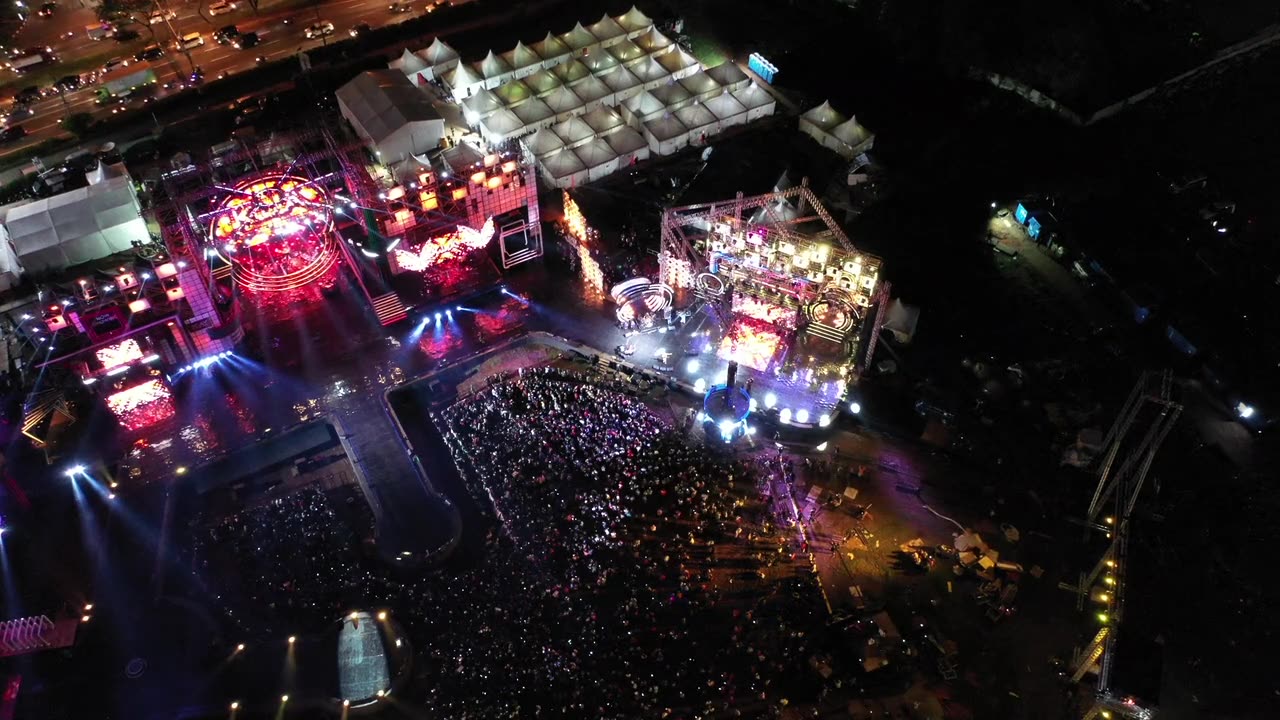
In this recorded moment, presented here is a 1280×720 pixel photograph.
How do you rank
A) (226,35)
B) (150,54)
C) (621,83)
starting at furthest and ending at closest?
(226,35) → (150,54) → (621,83)

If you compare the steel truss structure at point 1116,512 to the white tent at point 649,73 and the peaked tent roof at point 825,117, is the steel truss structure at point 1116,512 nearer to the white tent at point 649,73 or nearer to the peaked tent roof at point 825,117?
the peaked tent roof at point 825,117

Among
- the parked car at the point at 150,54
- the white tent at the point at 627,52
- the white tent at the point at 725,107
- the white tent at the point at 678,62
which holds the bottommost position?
the white tent at the point at 725,107

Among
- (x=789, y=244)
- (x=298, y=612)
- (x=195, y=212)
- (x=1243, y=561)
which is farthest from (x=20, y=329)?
(x=1243, y=561)

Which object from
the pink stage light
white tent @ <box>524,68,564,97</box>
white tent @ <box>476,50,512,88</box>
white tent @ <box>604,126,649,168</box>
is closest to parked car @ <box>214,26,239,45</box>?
white tent @ <box>476,50,512,88</box>

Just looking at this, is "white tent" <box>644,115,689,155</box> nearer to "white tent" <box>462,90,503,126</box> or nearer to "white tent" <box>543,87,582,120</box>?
"white tent" <box>543,87,582,120</box>

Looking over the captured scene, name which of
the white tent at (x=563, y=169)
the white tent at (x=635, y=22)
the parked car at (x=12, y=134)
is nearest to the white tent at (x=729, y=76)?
the white tent at (x=635, y=22)

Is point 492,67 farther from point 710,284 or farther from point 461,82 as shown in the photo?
point 710,284

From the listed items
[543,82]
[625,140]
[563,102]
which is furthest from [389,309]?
[543,82]
